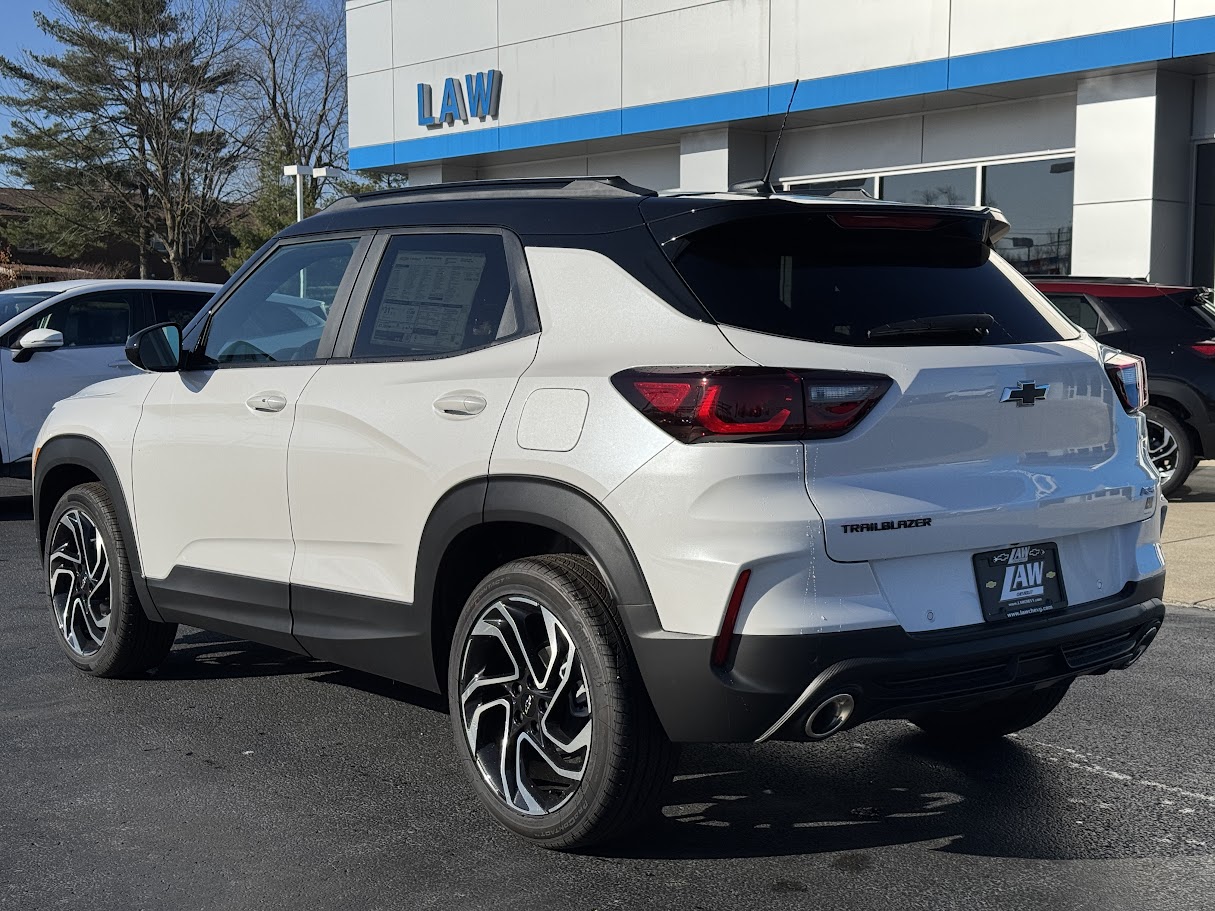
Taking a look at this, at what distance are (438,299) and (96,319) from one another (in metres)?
8.00

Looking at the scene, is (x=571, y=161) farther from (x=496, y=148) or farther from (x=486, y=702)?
(x=486, y=702)

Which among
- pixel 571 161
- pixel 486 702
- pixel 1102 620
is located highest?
pixel 571 161

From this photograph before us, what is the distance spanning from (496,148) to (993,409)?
19.2 metres

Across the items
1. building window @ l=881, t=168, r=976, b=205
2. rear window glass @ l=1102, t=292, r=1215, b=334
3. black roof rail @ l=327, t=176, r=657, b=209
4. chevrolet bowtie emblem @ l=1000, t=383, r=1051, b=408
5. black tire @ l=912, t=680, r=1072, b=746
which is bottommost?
black tire @ l=912, t=680, r=1072, b=746

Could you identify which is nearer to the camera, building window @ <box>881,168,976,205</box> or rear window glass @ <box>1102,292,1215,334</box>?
rear window glass @ <box>1102,292,1215,334</box>

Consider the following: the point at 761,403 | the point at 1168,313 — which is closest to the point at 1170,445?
the point at 1168,313

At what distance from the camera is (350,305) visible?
460cm

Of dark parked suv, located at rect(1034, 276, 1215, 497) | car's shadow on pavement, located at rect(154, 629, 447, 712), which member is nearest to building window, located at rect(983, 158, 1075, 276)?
dark parked suv, located at rect(1034, 276, 1215, 497)

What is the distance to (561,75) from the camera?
21.0 metres

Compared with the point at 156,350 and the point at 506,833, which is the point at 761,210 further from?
the point at 156,350

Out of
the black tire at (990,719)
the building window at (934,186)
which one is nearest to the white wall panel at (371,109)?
the building window at (934,186)

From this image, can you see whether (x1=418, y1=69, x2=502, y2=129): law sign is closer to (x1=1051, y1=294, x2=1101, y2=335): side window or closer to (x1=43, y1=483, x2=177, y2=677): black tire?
(x1=1051, y1=294, x2=1101, y2=335): side window

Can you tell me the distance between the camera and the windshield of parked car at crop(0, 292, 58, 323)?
11664mm

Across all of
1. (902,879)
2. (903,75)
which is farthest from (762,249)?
(903,75)
